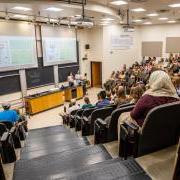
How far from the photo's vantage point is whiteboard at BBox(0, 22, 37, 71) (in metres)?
8.13

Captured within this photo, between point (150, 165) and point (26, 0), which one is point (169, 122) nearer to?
point (150, 165)

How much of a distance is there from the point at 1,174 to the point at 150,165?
1442 millimetres

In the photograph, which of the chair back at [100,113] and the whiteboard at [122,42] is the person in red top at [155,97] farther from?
the whiteboard at [122,42]

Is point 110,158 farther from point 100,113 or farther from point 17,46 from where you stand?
point 17,46

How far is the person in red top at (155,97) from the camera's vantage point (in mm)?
2314

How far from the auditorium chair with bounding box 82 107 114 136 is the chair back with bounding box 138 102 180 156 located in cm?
149

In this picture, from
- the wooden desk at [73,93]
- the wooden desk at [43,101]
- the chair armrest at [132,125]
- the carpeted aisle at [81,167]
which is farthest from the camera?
the wooden desk at [73,93]

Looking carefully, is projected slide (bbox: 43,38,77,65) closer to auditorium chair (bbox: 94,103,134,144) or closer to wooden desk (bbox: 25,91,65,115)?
wooden desk (bbox: 25,91,65,115)

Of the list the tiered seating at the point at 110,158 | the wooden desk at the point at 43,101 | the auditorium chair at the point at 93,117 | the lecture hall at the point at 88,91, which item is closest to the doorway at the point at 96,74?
the lecture hall at the point at 88,91

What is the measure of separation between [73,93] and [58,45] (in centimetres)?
245

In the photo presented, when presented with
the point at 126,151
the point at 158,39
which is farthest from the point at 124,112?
the point at 158,39

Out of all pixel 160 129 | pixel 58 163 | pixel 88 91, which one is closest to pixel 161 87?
pixel 160 129

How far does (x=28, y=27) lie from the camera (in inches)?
352

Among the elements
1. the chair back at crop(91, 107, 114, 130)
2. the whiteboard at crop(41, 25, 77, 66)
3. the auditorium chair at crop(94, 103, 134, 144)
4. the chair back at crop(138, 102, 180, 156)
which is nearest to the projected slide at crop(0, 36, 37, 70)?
the whiteboard at crop(41, 25, 77, 66)
